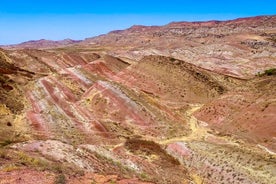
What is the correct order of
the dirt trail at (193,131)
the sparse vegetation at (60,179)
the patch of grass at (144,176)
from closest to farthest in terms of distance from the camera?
the sparse vegetation at (60,179) < the patch of grass at (144,176) < the dirt trail at (193,131)

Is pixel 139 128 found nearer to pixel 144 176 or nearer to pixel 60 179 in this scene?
pixel 144 176

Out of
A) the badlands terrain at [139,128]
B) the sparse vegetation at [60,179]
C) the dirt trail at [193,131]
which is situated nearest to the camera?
the sparse vegetation at [60,179]

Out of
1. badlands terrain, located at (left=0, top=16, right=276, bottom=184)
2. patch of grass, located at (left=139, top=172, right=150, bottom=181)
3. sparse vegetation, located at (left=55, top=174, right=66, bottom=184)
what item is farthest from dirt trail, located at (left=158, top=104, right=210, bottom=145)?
sparse vegetation, located at (left=55, top=174, right=66, bottom=184)

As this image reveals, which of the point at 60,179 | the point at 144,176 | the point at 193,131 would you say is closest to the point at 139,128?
the point at 193,131

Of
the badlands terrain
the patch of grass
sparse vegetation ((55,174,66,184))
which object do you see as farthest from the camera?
the badlands terrain

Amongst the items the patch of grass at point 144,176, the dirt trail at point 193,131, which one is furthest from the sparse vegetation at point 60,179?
the dirt trail at point 193,131

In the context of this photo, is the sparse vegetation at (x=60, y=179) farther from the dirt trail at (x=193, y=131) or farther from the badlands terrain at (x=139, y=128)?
the dirt trail at (x=193, y=131)

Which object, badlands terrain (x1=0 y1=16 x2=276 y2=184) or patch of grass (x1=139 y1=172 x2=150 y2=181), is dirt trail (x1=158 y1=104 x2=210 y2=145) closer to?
badlands terrain (x1=0 y1=16 x2=276 y2=184)

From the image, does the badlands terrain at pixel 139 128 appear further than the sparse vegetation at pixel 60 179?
Yes

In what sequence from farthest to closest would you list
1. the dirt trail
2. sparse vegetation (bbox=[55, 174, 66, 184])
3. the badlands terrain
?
1. the dirt trail
2. the badlands terrain
3. sparse vegetation (bbox=[55, 174, 66, 184])

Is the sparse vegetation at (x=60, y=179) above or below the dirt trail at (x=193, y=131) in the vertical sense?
above
